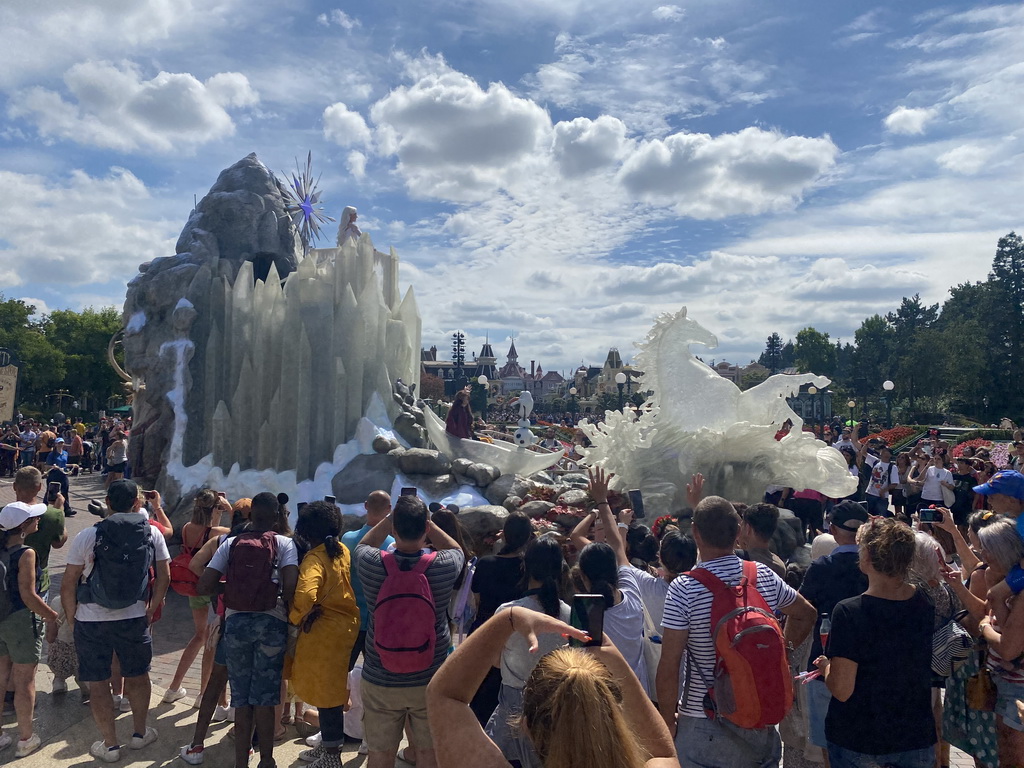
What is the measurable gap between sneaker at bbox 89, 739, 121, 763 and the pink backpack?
1861 mm

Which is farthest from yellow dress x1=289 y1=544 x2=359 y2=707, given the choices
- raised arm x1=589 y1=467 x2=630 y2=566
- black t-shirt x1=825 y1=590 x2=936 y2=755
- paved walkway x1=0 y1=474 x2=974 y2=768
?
black t-shirt x1=825 y1=590 x2=936 y2=755

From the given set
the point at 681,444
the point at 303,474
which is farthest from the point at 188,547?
the point at 303,474

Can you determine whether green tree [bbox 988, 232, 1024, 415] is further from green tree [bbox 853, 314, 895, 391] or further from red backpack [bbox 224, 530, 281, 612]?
red backpack [bbox 224, 530, 281, 612]

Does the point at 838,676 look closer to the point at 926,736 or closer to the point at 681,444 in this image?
the point at 926,736

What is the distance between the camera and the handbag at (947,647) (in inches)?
108

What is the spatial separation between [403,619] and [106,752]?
206cm

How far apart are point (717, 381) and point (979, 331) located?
92.9 feet

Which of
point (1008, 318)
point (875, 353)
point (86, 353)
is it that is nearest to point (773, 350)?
point (875, 353)

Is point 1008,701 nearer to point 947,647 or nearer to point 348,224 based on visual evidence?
point 947,647

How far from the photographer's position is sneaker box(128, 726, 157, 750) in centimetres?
375

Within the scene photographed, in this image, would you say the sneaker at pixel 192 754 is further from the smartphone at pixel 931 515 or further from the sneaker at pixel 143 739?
the smartphone at pixel 931 515

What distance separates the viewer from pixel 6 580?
3.71 meters

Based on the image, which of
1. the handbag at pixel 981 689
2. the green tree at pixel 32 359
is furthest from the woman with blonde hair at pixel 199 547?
the green tree at pixel 32 359

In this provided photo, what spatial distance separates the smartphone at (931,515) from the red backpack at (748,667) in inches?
54.5
